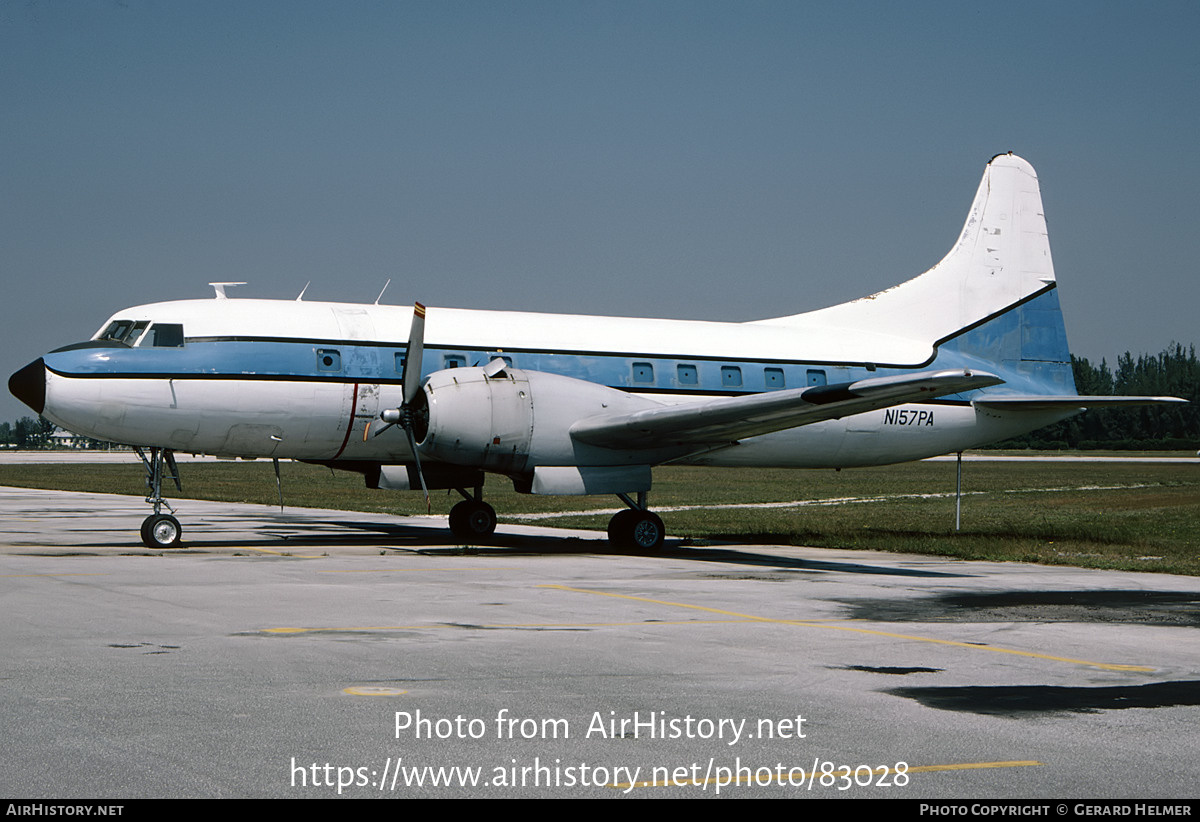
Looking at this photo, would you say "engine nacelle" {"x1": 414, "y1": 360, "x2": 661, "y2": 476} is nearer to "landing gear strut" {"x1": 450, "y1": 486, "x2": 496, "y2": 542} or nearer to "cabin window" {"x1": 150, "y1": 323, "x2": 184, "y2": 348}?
"landing gear strut" {"x1": 450, "y1": 486, "x2": 496, "y2": 542}

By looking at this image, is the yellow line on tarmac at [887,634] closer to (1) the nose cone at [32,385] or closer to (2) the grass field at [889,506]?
(2) the grass field at [889,506]

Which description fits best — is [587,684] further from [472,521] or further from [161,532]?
[472,521]

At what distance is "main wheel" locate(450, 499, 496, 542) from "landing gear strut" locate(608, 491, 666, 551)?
314 cm

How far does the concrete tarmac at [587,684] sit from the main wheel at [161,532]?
311cm

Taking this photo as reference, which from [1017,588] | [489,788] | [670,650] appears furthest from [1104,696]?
[1017,588]

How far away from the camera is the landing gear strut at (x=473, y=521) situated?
23703mm

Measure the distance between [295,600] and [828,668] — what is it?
6588 mm

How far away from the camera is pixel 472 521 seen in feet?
77.8

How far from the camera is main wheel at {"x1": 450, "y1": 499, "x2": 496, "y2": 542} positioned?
23719 mm

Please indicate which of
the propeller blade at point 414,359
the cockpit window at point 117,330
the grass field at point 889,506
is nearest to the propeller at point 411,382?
the propeller blade at point 414,359

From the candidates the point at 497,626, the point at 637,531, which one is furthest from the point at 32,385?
the point at 497,626

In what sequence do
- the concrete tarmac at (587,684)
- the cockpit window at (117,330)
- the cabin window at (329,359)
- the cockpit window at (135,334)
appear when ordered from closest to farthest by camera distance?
the concrete tarmac at (587,684), the cockpit window at (135,334), the cockpit window at (117,330), the cabin window at (329,359)

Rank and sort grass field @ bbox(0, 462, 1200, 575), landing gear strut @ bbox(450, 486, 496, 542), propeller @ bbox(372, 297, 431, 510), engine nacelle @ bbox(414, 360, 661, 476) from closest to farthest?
engine nacelle @ bbox(414, 360, 661, 476) < propeller @ bbox(372, 297, 431, 510) < landing gear strut @ bbox(450, 486, 496, 542) < grass field @ bbox(0, 462, 1200, 575)

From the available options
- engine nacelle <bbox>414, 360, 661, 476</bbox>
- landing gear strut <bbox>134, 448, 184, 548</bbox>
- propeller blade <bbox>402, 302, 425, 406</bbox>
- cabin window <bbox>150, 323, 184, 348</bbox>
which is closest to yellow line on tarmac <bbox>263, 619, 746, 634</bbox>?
engine nacelle <bbox>414, 360, 661, 476</bbox>
